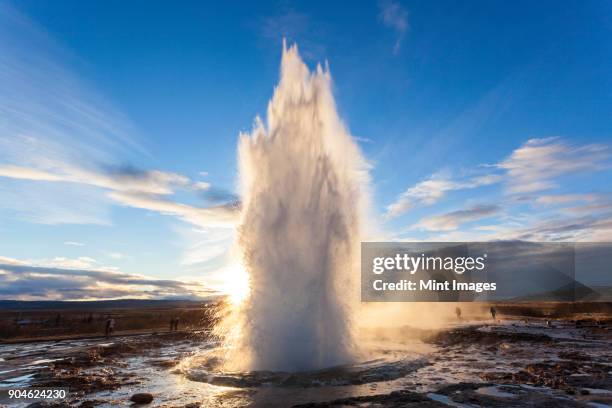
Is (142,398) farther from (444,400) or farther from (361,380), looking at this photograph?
(444,400)

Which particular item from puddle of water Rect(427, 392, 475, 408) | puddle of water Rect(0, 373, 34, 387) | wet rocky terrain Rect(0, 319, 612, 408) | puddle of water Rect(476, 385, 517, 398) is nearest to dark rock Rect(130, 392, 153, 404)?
wet rocky terrain Rect(0, 319, 612, 408)

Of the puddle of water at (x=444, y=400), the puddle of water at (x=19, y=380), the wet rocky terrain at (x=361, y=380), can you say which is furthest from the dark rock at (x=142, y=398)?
the puddle of water at (x=444, y=400)

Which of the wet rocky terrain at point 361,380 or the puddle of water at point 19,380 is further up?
the wet rocky terrain at point 361,380

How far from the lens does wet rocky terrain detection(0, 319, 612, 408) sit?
32.9ft

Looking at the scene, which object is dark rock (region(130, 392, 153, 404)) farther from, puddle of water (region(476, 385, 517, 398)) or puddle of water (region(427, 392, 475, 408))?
puddle of water (region(476, 385, 517, 398))

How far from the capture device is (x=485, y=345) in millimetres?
21484

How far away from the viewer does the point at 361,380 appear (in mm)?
12133

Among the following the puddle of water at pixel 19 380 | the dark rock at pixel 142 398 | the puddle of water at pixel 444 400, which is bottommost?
the puddle of water at pixel 19 380

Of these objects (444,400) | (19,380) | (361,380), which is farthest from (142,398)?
(444,400)

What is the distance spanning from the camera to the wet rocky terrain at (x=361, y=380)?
32.9 ft

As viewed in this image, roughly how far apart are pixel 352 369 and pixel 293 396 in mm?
3494

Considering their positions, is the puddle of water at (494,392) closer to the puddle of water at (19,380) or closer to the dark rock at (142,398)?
the dark rock at (142,398)

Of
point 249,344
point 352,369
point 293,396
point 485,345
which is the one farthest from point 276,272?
point 485,345

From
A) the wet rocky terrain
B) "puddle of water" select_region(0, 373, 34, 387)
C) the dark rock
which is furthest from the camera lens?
"puddle of water" select_region(0, 373, 34, 387)
